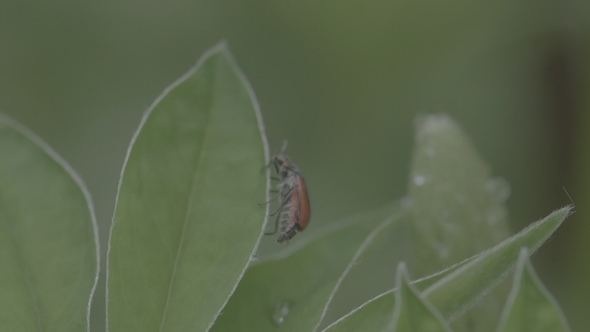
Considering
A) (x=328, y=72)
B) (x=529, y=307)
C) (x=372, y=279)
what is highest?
(x=328, y=72)

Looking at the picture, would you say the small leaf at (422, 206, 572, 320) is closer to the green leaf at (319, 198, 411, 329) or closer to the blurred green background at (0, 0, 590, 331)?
the green leaf at (319, 198, 411, 329)

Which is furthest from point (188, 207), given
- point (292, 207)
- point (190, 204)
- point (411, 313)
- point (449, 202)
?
point (449, 202)

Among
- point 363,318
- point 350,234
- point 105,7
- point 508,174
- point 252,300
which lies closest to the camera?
point 363,318

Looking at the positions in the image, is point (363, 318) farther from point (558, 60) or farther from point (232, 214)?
point (558, 60)

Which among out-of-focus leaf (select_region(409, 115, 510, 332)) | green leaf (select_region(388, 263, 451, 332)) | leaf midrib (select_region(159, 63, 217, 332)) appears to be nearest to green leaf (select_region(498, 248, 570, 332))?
green leaf (select_region(388, 263, 451, 332))

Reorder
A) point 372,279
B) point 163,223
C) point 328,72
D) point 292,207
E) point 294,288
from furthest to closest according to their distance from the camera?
point 328,72 → point 372,279 → point 292,207 → point 294,288 → point 163,223

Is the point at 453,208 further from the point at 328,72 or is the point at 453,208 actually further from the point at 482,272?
the point at 328,72

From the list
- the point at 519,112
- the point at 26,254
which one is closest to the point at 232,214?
the point at 26,254
